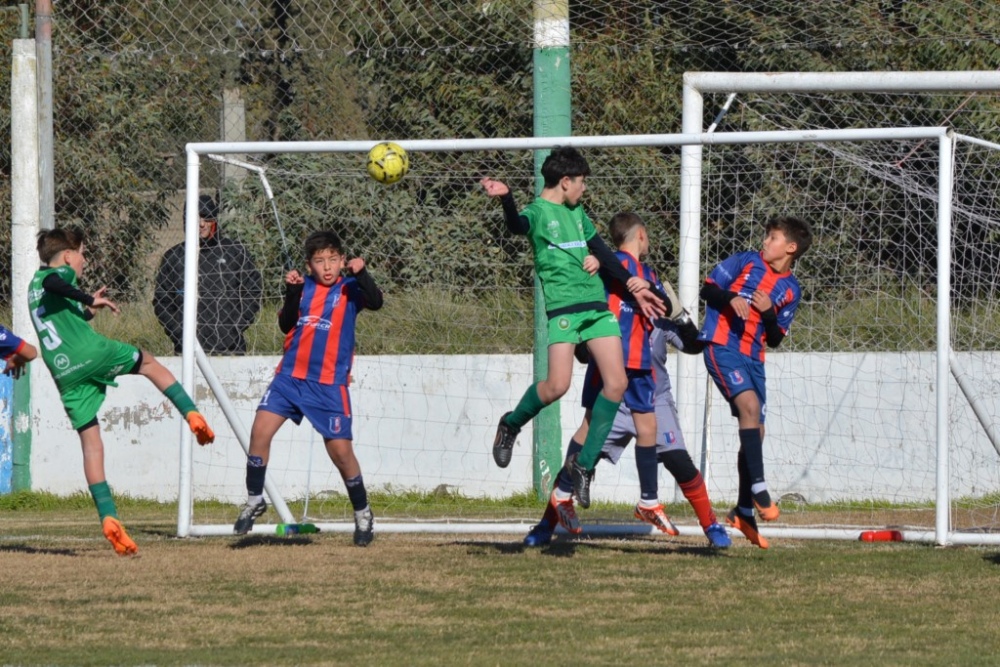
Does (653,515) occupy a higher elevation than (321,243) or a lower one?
lower

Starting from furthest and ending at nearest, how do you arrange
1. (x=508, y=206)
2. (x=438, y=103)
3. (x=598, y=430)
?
(x=438, y=103) → (x=598, y=430) → (x=508, y=206)

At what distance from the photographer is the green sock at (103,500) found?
7996 mm

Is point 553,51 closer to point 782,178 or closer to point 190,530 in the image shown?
point 782,178

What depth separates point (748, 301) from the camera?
791cm

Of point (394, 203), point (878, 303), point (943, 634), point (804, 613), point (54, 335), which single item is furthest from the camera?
point (394, 203)

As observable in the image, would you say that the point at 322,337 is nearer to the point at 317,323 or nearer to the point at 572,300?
the point at 317,323

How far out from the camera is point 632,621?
5922mm

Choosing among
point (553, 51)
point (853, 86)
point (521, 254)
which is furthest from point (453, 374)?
point (853, 86)

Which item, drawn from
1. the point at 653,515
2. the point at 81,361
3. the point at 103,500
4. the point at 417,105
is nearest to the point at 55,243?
the point at 81,361

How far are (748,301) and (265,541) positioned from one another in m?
3.30

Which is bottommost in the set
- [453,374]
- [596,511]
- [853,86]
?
[596,511]

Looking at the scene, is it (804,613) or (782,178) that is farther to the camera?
(782,178)

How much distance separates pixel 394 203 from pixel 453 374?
1.54m

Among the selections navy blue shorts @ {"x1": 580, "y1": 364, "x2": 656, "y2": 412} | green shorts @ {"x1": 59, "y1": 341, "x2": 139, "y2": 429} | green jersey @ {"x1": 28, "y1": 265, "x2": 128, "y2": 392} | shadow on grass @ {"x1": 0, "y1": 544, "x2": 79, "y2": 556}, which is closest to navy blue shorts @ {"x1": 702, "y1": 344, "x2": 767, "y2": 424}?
navy blue shorts @ {"x1": 580, "y1": 364, "x2": 656, "y2": 412}
